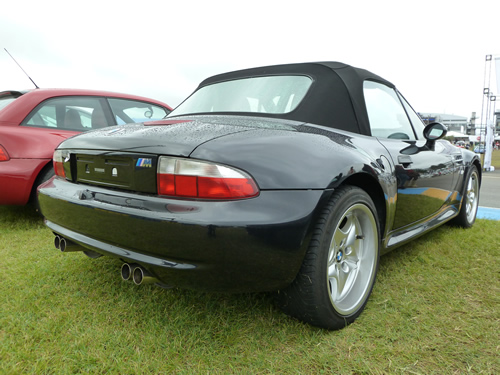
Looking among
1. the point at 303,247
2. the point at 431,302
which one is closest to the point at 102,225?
the point at 303,247

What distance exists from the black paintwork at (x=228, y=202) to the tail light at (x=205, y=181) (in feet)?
0.10

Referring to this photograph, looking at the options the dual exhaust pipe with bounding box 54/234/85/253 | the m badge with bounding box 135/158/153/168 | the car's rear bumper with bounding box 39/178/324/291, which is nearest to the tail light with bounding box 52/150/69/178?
the dual exhaust pipe with bounding box 54/234/85/253

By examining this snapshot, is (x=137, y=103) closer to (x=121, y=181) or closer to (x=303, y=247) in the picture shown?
(x=121, y=181)

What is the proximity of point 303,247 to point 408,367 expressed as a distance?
0.67 metres

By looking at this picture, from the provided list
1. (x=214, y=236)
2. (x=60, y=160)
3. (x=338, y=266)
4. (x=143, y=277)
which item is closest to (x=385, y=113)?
(x=338, y=266)

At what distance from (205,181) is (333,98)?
1063mm

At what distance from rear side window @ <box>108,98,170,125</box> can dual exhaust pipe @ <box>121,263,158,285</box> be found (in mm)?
2847

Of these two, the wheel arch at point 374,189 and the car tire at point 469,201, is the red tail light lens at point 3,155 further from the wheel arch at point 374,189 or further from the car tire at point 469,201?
the car tire at point 469,201

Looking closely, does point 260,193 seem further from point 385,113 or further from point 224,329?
point 385,113

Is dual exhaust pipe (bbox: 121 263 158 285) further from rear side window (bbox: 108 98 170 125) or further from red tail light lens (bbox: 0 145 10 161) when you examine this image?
rear side window (bbox: 108 98 170 125)

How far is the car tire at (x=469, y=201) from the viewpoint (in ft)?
12.1

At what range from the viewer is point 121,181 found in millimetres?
1662

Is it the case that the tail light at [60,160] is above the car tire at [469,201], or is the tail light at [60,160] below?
above

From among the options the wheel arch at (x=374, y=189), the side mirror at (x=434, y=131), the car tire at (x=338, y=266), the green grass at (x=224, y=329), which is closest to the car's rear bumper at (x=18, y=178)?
the green grass at (x=224, y=329)
